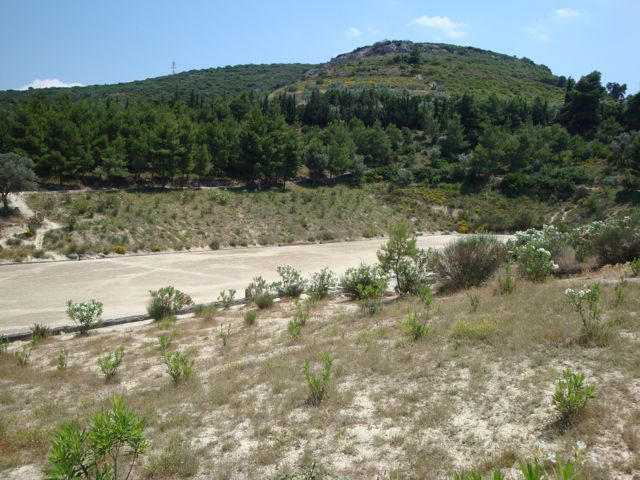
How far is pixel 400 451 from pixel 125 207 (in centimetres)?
3433

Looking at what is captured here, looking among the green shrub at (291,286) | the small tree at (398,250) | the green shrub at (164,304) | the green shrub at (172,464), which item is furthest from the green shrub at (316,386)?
the green shrub at (291,286)

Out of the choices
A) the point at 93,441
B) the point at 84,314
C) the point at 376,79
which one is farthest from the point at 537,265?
the point at 376,79

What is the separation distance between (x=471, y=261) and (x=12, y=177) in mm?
29891

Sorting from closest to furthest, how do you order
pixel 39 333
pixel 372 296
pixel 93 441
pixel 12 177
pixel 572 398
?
pixel 93 441, pixel 572 398, pixel 39 333, pixel 372 296, pixel 12 177

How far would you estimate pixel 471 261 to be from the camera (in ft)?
47.9

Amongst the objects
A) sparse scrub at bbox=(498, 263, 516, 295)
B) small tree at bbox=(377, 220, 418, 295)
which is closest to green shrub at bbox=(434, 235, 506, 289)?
small tree at bbox=(377, 220, 418, 295)

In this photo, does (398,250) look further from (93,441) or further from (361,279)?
(93,441)

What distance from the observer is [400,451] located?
5.00 metres

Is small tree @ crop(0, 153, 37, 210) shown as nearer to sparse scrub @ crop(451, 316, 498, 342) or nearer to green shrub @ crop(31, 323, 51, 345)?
green shrub @ crop(31, 323, 51, 345)

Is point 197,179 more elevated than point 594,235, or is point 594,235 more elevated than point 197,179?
point 197,179

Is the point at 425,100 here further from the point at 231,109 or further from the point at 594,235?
the point at 594,235

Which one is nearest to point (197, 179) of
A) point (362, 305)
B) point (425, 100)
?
point (362, 305)

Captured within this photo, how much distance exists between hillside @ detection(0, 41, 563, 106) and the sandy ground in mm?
62058

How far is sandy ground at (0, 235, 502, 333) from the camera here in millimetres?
17219
